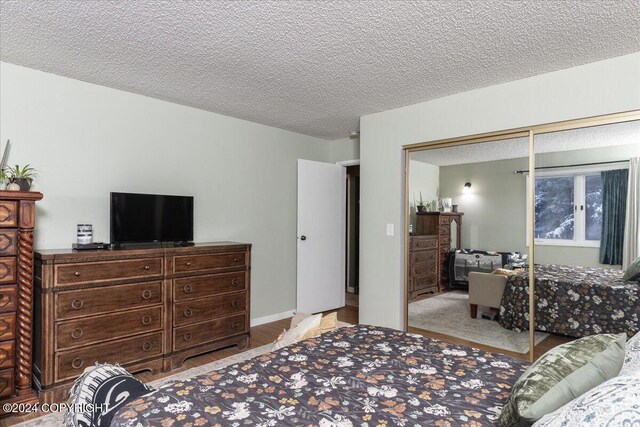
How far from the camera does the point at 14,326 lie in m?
2.52

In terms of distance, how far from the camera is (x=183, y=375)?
3092 millimetres

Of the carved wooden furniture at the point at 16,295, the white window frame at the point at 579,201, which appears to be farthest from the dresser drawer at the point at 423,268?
the carved wooden furniture at the point at 16,295

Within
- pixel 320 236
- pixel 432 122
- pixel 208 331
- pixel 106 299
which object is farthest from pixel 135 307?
pixel 432 122

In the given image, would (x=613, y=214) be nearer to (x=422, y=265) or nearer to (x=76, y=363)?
(x=422, y=265)

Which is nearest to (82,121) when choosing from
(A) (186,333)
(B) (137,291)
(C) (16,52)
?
Answer: (C) (16,52)

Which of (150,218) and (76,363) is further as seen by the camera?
(150,218)

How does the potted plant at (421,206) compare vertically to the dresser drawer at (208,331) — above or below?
above

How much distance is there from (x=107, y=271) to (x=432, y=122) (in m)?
3.16

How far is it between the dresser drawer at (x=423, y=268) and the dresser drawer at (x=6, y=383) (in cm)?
336

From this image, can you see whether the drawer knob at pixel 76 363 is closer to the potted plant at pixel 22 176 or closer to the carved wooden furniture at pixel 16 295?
the carved wooden furniture at pixel 16 295

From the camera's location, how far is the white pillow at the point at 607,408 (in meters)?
0.82

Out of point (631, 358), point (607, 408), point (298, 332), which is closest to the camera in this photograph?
point (607, 408)

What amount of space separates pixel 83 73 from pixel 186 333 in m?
2.35

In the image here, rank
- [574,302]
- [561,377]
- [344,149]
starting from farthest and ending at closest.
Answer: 1. [344,149]
2. [574,302]
3. [561,377]
